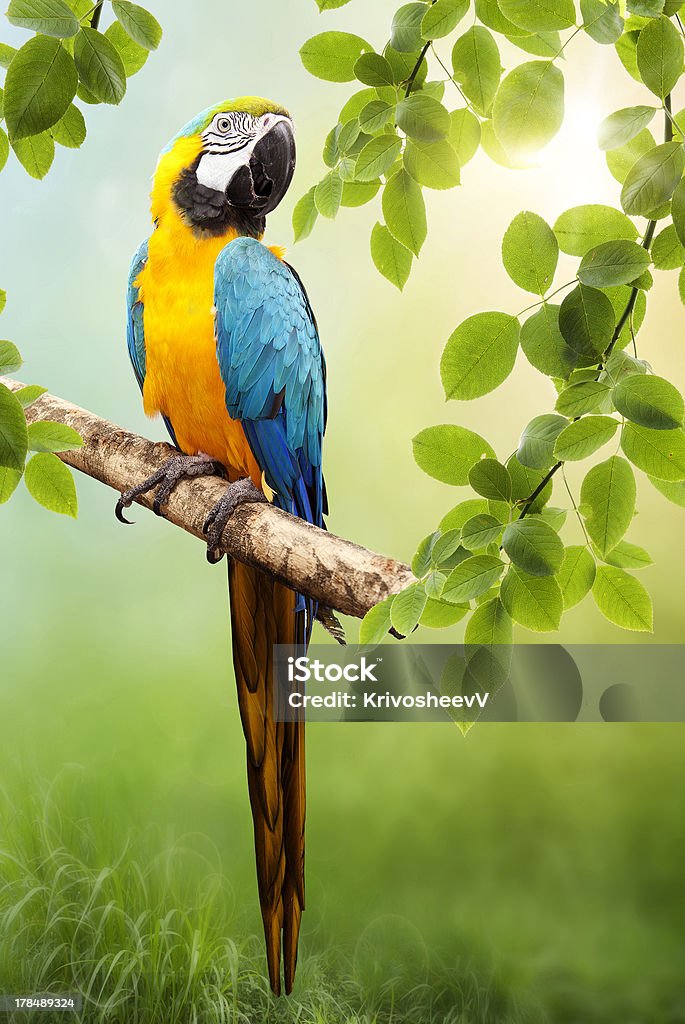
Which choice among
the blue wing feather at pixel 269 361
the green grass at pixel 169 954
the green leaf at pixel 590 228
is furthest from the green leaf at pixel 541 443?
the green grass at pixel 169 954

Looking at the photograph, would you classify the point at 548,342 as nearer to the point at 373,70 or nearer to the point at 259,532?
the point at 373,70

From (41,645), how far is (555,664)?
97 centimetres

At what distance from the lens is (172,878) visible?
4.50 feet

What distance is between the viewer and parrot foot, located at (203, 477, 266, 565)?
1021 millimetres

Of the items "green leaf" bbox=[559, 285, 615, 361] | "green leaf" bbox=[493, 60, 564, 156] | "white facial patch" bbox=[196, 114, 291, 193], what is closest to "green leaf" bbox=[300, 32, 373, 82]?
"green leaf" bbox=[493, 60, 564, 156]

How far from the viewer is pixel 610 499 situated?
0.41 meters

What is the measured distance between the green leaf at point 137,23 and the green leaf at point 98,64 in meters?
0.03

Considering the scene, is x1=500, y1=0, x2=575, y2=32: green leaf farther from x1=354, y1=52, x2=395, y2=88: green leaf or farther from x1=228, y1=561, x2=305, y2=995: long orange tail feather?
x1=228, y1=561, x2=305, y2=995: long orange tail feather

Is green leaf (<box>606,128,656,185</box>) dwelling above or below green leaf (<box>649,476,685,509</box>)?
above

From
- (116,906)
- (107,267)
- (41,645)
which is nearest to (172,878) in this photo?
(116,906)

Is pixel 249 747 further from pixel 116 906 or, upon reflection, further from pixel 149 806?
pixel 116 906

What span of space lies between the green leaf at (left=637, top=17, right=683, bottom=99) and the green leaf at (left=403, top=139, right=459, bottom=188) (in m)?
0.13

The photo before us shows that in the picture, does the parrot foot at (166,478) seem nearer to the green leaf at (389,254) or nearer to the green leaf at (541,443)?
the green leaf at (389,254)

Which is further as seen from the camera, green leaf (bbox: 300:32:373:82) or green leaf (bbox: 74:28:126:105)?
green leaf (bbox: 300:32:373:82)
